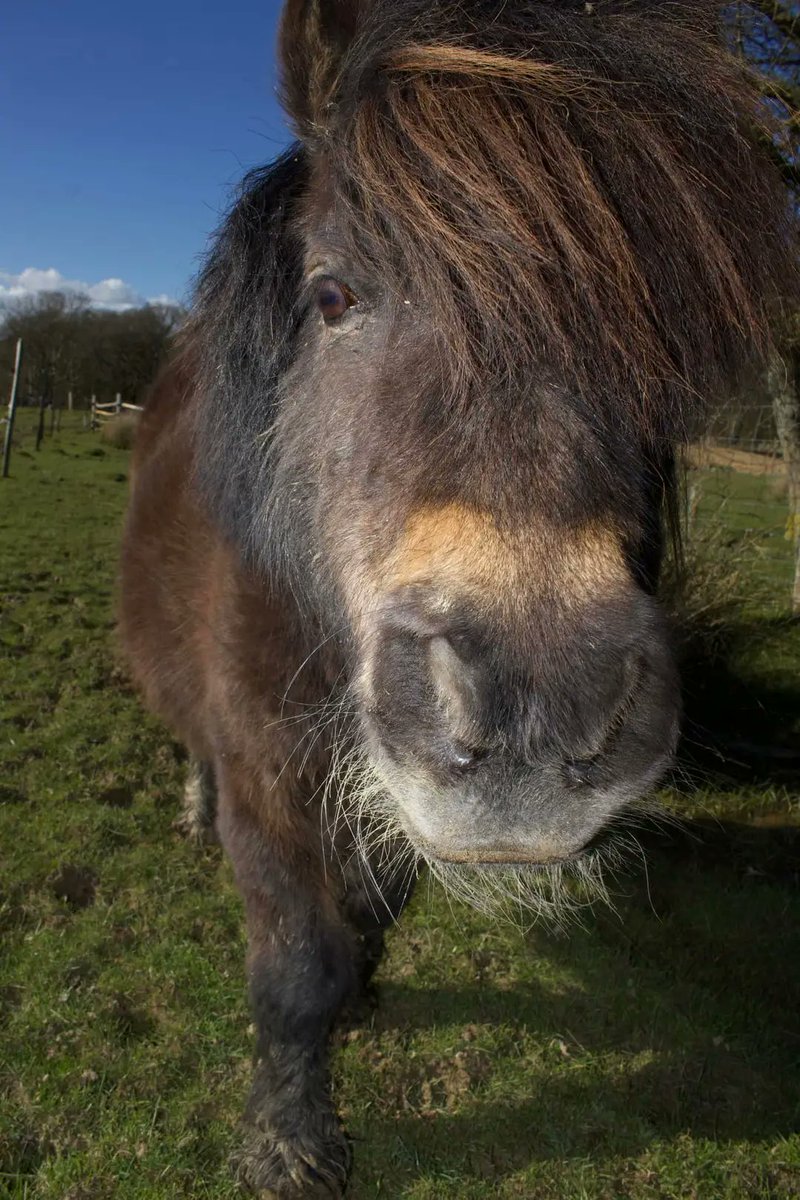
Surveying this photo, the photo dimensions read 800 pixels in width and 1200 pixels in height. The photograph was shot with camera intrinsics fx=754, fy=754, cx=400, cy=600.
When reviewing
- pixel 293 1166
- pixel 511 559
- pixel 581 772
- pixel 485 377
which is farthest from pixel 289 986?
pixel 485 377

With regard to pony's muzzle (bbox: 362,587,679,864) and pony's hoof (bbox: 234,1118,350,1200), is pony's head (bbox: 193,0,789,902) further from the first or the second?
pony's hoof (bbox: 234,1118,350,1200)

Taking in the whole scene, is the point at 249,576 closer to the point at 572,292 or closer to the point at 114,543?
the point at 572,292

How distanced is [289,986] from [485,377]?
227cm

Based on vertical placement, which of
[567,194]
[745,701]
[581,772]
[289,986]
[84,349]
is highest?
[84,349]

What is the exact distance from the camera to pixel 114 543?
478 inches

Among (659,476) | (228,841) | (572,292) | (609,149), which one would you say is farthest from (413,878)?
(609,149)

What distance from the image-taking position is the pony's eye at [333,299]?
6.84 ft

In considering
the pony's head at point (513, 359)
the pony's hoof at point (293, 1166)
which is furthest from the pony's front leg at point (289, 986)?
the pony's head at point (513, 359)

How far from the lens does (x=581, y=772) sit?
1463 millimetres

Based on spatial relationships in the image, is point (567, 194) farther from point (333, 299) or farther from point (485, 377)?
point (333, 299)

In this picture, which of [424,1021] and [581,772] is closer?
[581,772]

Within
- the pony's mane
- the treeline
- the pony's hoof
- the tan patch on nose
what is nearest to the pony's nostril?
the tan patch on nose

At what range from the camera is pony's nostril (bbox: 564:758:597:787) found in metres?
1.45

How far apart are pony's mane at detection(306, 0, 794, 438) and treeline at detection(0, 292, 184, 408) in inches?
1322
